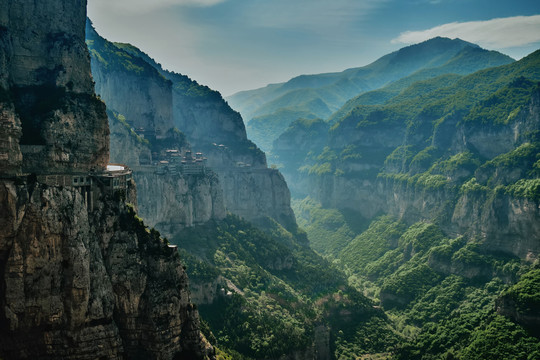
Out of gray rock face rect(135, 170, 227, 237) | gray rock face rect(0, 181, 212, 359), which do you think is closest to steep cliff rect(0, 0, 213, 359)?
gray rock face rect(0, 181, 212, 359)

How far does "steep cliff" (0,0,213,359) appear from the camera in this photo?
5122 centimetres

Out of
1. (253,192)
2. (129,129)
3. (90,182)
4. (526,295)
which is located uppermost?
(129,129)

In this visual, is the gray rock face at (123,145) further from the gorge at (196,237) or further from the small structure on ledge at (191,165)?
the small structure on ledge at (191,165)

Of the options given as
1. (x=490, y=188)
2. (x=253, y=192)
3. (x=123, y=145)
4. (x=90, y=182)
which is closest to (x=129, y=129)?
(x=123, y=145)

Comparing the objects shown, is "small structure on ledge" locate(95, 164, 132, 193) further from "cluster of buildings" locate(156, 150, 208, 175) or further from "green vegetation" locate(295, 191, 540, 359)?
"green vegetation" locate(295, 191, 540, 359)

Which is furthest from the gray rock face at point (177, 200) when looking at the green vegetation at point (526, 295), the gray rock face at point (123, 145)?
the green vegetation at point (526, 295)

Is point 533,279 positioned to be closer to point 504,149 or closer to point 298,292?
point 298,292

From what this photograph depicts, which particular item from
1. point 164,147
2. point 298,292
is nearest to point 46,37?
point 164,147

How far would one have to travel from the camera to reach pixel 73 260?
53281mm

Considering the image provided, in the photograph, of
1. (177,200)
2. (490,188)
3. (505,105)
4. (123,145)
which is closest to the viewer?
(123,145)

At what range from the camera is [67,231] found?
5334 centimetres

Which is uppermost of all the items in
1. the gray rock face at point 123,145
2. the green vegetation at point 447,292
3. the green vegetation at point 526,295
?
the gray rock face at point 123,145

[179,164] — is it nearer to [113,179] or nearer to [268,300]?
[268,300]

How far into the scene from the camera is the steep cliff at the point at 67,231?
51.2m
